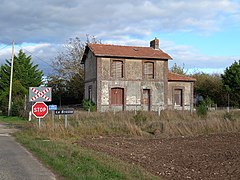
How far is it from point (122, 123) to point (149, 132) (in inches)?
68.1

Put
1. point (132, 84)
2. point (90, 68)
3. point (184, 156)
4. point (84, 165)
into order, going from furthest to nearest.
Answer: point (90, 68) < point (132, 84) < point (184, 156) < point (84, 165)

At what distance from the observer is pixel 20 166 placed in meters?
10.9

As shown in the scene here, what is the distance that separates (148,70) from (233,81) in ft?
49.5

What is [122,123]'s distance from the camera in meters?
22.1

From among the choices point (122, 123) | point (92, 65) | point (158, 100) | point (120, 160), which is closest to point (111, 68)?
point (92, 65)

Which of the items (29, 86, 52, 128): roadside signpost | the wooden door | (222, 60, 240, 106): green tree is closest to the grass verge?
(29, 86, 52, 128): roadside signpost

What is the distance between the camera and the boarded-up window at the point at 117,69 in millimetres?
40594

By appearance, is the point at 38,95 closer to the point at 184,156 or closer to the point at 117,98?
the point at 184,156

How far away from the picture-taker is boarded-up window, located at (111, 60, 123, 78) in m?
40.6

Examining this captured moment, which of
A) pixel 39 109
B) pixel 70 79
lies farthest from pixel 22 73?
pixel 39 109

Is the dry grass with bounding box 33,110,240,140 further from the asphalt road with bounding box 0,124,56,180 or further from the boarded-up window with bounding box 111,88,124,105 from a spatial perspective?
the boarded-up window with bounding box 111,88,124,105

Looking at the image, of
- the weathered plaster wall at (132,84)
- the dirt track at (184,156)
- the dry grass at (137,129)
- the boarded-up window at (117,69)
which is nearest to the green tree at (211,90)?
the weathered plaster wall at (132,84)

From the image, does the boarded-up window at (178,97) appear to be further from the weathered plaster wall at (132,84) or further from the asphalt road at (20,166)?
the asphalt road at (20,166)

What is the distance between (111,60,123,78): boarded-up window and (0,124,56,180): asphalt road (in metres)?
26.2
